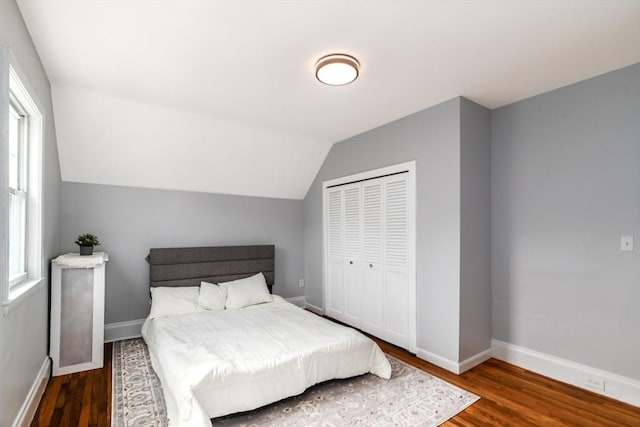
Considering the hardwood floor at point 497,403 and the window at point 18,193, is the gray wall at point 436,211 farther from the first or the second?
the window at point 18,193

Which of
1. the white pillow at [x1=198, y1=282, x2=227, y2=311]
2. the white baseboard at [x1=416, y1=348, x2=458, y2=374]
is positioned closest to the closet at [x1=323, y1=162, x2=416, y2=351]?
the white baseboard at [x1=416, y1=348, x2=458, y2=374]

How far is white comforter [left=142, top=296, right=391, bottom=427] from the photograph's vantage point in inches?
80.7

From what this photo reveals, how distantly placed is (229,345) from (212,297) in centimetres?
129

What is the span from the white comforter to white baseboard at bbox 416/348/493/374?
Answer: 611mm

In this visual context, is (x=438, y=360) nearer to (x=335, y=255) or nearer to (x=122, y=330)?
(x=335, y=255)

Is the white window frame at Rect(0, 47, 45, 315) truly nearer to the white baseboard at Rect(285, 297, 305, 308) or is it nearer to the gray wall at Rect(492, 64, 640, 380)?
the white baseboard at Rect(285, 297, 305, 308)

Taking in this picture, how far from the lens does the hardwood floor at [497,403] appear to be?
2.19m

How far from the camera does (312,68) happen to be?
2.45m

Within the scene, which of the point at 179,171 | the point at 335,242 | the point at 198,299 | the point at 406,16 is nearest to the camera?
the point at 406,16

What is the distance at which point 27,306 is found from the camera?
2.12 m

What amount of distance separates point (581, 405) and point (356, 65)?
9.85 feet

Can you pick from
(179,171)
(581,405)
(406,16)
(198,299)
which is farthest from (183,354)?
(581,405)

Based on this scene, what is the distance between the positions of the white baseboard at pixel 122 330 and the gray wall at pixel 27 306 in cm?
90

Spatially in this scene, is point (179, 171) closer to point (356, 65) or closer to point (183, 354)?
point (183, 354)
